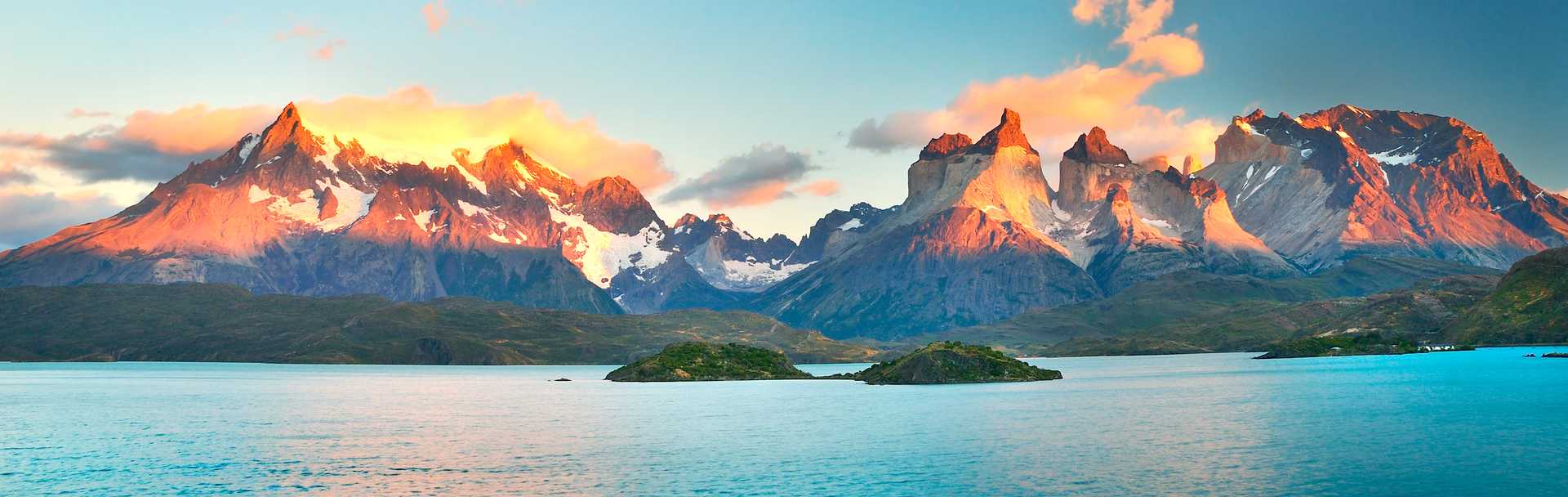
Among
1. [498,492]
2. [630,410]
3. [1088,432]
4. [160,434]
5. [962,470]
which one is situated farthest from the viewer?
[630,410]

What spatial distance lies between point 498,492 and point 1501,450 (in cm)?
7530

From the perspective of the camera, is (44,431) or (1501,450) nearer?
(1501,450)

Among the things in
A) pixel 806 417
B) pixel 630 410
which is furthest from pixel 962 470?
pixel 630 410

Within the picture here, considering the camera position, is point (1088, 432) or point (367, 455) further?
point (1088, 432)

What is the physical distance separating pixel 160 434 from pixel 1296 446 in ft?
377

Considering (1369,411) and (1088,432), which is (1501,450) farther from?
(1369,411)

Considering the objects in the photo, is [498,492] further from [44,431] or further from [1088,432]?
[44,431]

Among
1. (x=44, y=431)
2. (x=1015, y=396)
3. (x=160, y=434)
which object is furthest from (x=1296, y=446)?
(x=44, y=431)

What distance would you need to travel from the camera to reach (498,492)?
83.7m

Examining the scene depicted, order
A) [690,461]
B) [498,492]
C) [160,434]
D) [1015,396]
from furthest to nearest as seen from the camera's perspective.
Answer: [1015,396] < [160,434] < [690,461] < [498,492]

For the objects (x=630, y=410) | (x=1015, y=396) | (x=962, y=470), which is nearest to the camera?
(x=962, y=470)

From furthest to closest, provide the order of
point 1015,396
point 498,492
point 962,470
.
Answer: point 1015,396, point 962,470, point 498,492

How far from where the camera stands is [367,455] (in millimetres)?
109812

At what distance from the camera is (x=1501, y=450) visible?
311ft
